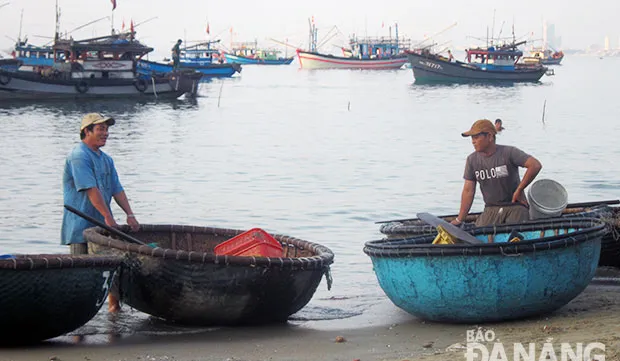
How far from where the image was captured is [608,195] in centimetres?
1841

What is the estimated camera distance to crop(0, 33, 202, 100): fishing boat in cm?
4600

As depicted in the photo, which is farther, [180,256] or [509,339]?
[180,256]

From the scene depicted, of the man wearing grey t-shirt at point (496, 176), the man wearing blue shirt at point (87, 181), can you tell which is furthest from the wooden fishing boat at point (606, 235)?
the man wearing blue shirt at point (87, 181)

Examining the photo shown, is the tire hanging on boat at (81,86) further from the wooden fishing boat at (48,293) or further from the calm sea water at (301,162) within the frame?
the wooden fishing boat at (48,293)

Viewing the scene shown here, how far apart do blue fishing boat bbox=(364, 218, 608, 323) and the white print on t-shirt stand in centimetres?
96

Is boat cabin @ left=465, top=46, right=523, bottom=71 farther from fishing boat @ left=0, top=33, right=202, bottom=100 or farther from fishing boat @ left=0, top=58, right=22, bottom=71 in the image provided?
fishing boat @ left=0, top=33, right=202, bottom=100

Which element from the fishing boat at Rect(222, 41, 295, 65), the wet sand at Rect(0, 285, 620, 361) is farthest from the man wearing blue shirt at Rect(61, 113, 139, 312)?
the fishing boat at Rect(222, 41, 295, 65)

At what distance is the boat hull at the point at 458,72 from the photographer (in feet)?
247

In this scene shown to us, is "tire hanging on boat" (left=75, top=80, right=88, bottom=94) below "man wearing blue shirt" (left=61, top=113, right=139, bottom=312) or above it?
below

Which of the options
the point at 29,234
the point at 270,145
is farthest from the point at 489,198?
the point at 270,145

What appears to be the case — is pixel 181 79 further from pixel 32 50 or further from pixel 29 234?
pixel 29 234

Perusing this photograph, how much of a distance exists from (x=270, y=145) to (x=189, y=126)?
7965 mm

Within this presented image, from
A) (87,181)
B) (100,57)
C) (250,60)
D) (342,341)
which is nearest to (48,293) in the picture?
(87,181)

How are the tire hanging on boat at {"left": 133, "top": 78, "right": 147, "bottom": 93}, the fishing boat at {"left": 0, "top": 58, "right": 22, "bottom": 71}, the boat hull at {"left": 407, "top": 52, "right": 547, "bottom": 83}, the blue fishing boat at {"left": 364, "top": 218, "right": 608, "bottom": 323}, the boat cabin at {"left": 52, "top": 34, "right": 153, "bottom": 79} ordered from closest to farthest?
the blue fishing boat at {"left": 364, "top": 218, "right": 608, "bottom": 323}, the boat cabin at {"left": 52, "top": 34, "right": 153, "bottom": 79}, the tire hanging on boat at {"left": 133, "top": 78, "right": 147, "bottom": 93}, the fishing boat at {"left": 0, "top": 58, "right": 22, "bottom": 71}, the boat hull at {"left": 407, "top": 52, "right": 547, "bottom": 83}
